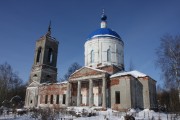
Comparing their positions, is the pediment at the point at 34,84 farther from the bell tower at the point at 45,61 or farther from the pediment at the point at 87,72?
the pediment at the point at 87,72

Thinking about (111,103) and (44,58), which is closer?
(111,103)

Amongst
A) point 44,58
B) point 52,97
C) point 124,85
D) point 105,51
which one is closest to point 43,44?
point 44,58

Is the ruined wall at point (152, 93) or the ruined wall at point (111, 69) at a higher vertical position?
the ruined wall at point (111, 69)

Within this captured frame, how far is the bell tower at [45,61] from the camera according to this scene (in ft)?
98.9

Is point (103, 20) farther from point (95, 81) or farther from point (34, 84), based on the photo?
point (34, 84)

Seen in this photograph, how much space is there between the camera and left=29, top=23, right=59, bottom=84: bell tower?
30.1 metres

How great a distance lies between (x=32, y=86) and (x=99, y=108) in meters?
14.2

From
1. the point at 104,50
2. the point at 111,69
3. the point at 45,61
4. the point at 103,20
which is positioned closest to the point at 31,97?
the point at 45,61

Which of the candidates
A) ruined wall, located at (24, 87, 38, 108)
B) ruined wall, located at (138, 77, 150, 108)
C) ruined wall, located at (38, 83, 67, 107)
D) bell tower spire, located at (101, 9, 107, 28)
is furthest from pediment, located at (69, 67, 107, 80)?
bell tower spire, located at (101, 9, 107, 28)

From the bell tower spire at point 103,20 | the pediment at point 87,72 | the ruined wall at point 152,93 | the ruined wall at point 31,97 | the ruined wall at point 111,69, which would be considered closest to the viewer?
the ruined wall at point 152,93

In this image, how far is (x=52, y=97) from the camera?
27.8 metres

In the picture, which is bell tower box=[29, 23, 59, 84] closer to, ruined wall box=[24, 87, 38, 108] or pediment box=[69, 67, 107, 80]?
ruined wall box=[24, 87, 38, 108]

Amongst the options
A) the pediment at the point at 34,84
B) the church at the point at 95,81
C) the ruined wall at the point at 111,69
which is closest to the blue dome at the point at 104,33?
the church at the point at 95,81

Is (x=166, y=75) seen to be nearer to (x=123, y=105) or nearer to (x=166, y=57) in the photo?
(x=166, y=57)
